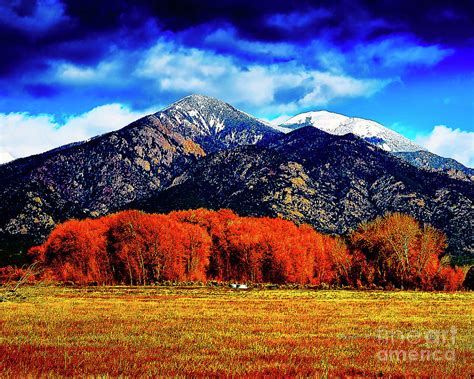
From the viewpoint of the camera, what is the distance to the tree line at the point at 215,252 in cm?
11619

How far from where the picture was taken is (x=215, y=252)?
146125 mm

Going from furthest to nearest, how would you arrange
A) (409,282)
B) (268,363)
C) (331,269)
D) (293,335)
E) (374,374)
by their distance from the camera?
(331,269)
(409,282)
(293,335)
(268,363)
(374,374)

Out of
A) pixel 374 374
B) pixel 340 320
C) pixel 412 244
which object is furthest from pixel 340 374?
pixel 412 244

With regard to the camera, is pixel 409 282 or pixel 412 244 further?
pixel 412 244

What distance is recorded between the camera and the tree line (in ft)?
381

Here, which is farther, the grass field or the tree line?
the tree line

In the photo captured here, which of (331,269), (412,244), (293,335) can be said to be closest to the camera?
(293,335)

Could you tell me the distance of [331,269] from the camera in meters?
138

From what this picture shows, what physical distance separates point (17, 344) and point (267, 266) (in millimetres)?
118546

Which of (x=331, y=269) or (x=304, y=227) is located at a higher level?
(x=304, y=227)

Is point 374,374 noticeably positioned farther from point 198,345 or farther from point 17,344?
point 17,344

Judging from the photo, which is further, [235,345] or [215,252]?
[215,252]

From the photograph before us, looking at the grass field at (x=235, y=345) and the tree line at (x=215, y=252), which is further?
the tree line at (x=215, y=252)

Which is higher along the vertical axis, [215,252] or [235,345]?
[215,252]
